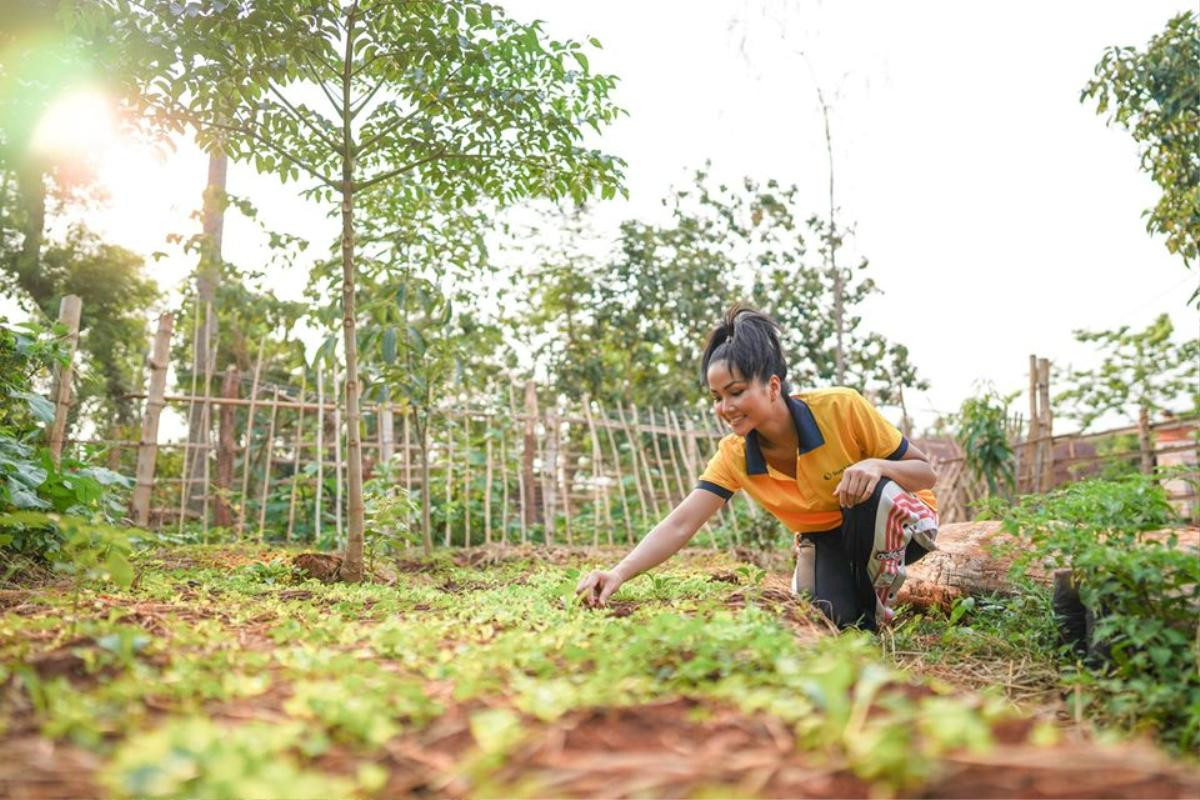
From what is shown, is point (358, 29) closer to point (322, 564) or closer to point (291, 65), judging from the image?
point (291, 65)

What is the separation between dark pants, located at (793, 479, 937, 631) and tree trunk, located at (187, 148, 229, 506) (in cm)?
356

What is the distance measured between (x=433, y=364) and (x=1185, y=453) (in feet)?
33.4

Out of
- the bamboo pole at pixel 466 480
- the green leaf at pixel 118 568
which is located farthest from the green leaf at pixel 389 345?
the bamboo pole at pixel 466 480

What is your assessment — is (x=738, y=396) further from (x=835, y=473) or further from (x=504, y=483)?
(x=504, y=483)

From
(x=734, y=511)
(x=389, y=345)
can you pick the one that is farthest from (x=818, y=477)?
(x=734, y=511)

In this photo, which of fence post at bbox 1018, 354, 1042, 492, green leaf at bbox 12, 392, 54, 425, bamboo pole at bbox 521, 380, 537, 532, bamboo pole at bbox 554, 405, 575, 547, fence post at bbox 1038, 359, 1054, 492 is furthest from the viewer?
fence post at bbox 1018, 354, 1042, 492

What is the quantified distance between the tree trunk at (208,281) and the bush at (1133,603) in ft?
13.6

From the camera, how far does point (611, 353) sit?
46.6ft

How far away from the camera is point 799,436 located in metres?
3.35

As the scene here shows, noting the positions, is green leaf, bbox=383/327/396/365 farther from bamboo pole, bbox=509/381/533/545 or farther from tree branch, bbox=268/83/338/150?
bamboo pole, bbox=509/381/533/545

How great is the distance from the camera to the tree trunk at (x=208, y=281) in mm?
5341

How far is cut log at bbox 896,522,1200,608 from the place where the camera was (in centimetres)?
378

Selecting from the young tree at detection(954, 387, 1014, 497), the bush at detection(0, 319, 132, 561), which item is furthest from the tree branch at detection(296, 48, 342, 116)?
the young tree at detection(954, 387, 1014, 497)

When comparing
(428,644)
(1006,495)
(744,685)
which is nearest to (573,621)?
(428,644)
